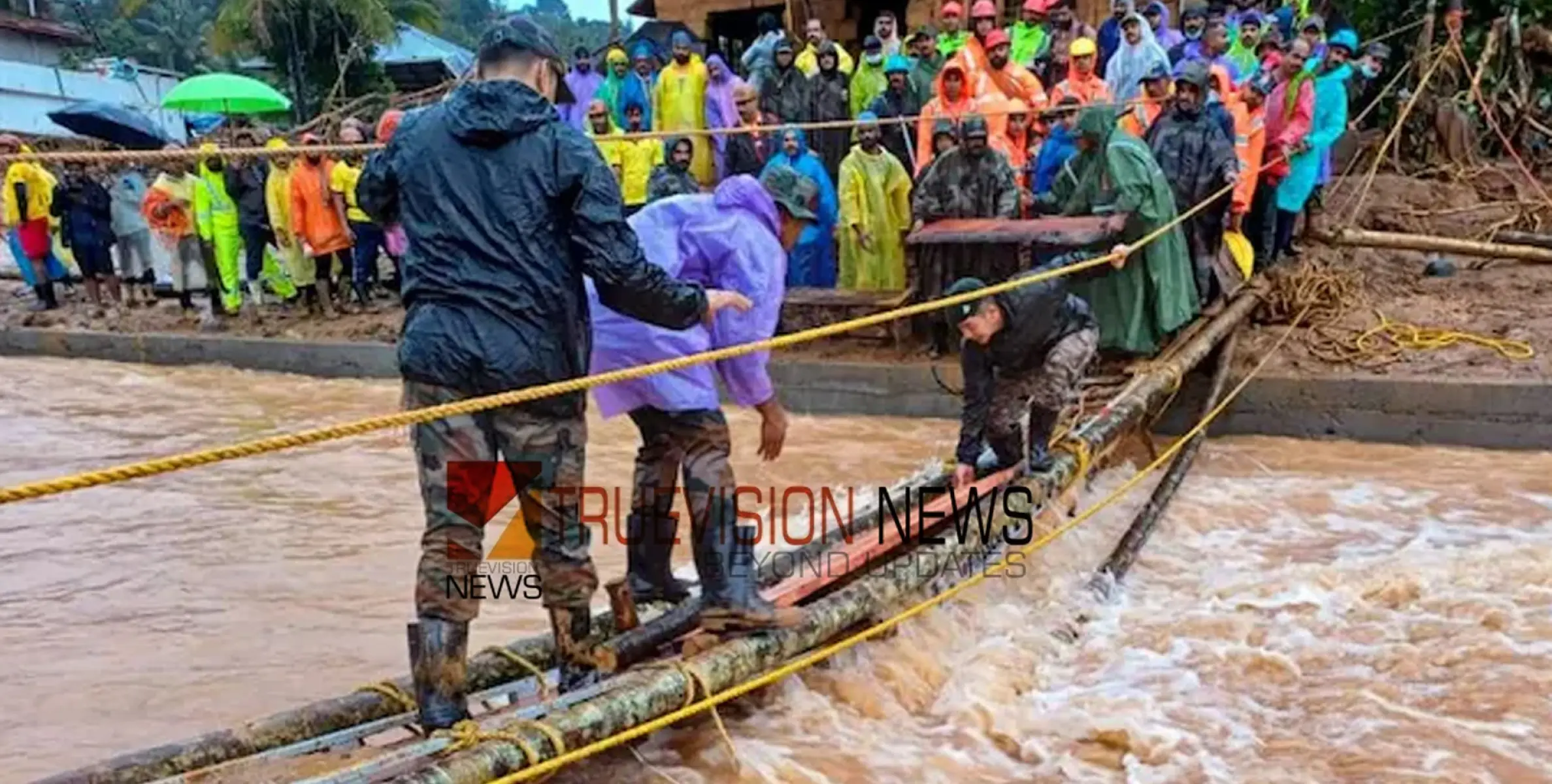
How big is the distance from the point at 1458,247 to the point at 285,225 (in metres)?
9.85

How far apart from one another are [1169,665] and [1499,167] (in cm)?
918

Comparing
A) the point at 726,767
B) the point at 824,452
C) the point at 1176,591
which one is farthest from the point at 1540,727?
the point at 824,452

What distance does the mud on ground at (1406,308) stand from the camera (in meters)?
7.78

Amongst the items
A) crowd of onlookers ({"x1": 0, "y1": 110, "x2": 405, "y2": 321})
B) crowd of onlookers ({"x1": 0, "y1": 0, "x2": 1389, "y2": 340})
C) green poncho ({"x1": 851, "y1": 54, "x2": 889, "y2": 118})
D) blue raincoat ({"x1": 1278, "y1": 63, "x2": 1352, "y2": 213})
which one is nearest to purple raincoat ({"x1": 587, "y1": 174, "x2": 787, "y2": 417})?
crowd of onlookers ({"x1": 0, "y1": 0, "x2": 1389, "y2": 340})

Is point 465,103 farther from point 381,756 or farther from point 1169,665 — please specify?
point 1169,665

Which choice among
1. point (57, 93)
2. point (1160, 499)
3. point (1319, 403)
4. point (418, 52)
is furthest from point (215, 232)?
point (57, 93)

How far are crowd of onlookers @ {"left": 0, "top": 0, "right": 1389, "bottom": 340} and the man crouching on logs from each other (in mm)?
1801

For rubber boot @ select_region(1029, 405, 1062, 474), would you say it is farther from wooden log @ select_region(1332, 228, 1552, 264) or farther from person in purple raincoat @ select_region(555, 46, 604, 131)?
person in purple raincoat @ select_region(555, 46, 604, 131)

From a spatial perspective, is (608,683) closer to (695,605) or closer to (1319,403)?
(695,605)

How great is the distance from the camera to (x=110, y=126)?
46.0 ft

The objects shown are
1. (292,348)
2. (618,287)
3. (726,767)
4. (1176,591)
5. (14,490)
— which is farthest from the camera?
(292,348)

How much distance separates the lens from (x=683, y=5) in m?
15.8

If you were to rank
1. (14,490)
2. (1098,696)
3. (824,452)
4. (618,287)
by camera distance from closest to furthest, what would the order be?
(14,490) < (618,287) < (1098,696) < (824,452)

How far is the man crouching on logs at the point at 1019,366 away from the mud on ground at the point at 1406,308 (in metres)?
A: 3.25
